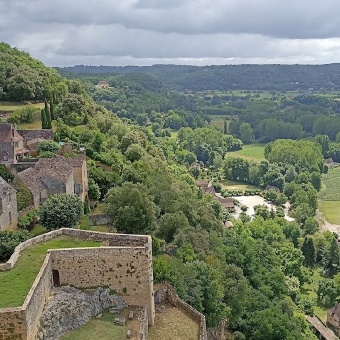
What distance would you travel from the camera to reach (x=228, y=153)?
7234 inches

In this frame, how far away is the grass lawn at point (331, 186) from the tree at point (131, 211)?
9577 centimetres

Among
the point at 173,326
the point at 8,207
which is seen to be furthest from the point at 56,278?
the point at 8,207

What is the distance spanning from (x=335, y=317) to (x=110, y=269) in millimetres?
45609

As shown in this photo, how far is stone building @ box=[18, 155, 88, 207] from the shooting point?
46.9 meters

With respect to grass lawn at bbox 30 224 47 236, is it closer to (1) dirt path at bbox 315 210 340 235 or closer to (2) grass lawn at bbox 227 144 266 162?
(1) dirt path at bbox 315 210 340 235

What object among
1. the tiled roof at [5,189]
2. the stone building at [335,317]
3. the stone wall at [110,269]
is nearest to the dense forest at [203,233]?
the stone building at [335,317]

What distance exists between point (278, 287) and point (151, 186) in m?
20.4

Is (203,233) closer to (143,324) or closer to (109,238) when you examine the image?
(109,238)

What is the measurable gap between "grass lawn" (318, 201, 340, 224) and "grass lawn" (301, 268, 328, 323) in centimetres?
3257

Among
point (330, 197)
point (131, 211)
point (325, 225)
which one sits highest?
point (131, 211)

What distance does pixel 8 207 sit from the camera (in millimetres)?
41469

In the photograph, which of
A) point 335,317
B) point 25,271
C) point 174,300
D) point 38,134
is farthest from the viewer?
point 38,134

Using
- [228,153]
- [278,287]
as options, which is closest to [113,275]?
[278,287]

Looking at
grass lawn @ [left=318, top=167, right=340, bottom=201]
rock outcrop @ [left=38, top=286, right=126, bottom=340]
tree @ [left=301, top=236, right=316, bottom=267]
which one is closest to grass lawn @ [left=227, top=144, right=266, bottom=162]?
grass lawn @ [left=318, top=167, right=340, bottom=201]
